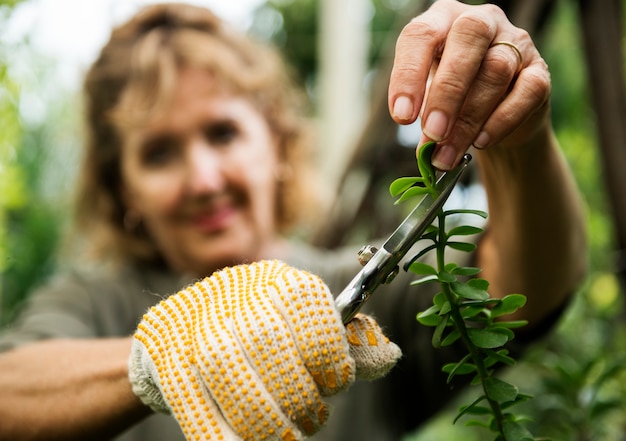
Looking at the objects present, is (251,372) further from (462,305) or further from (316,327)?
(462,305)

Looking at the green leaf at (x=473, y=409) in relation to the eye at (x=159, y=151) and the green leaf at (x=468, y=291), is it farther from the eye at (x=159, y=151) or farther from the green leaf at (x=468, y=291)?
the eye at (x=159, y=151)

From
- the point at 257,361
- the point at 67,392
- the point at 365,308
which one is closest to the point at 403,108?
the point at 257,361

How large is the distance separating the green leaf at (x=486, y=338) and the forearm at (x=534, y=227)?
9.7 inches

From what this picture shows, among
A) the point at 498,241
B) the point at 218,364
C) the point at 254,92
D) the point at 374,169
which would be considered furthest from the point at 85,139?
the point at 218,364

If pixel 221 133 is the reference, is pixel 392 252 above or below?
above

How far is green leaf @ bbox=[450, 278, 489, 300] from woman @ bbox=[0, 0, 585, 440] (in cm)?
9

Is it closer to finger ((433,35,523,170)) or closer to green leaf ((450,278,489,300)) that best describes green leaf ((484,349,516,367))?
green leaf ((450,278,489,300))

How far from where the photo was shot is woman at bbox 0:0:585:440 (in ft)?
1.78

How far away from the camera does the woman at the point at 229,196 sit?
0.54 metres

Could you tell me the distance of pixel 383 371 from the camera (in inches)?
→ 21.0

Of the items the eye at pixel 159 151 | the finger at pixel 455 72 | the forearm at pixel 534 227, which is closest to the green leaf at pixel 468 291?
the finger at pixel 455 72

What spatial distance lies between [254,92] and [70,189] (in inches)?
29.3

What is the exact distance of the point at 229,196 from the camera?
4.58 feet

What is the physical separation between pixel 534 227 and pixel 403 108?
37 cm
